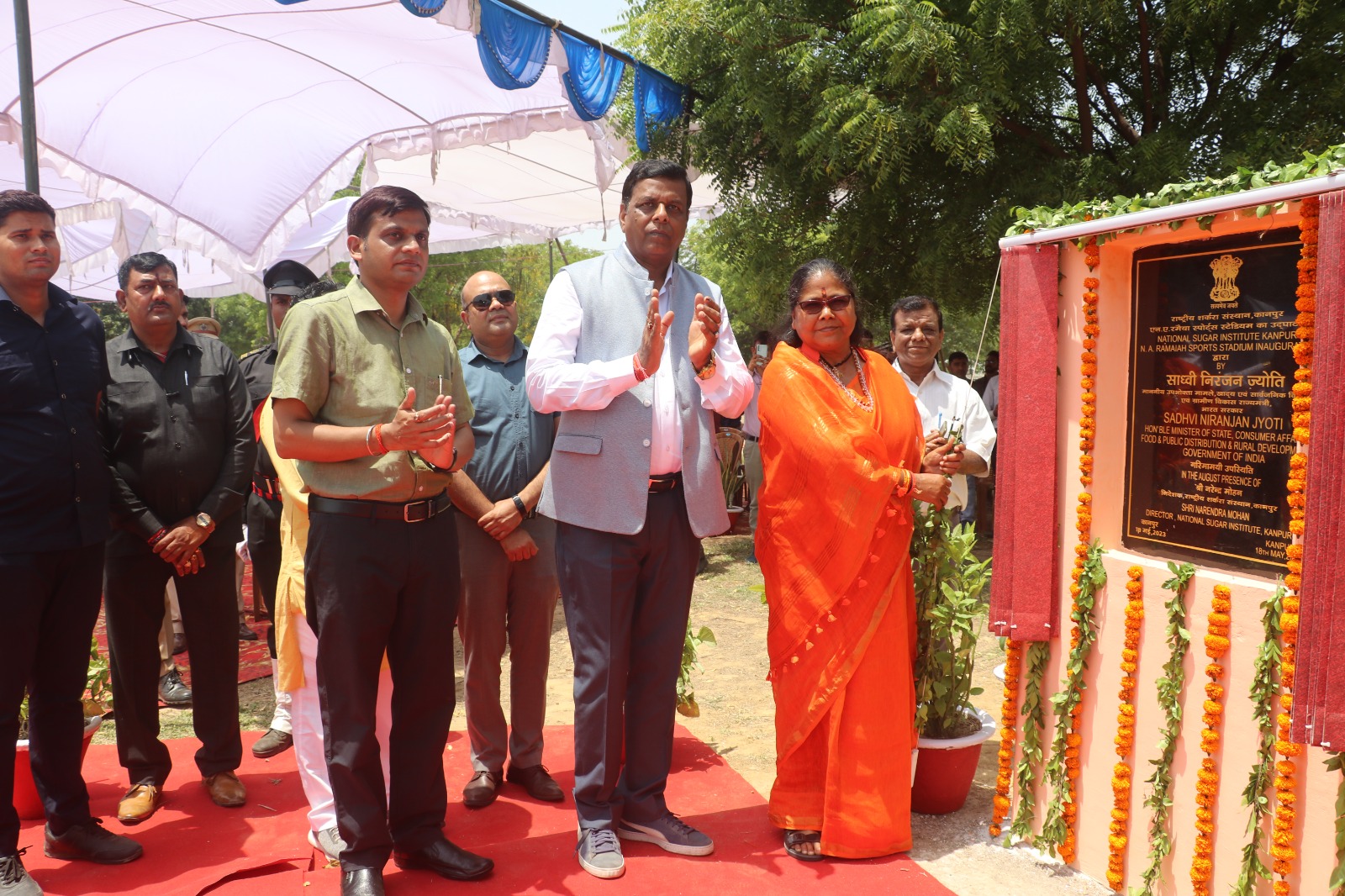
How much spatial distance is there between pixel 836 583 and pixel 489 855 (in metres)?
1.52

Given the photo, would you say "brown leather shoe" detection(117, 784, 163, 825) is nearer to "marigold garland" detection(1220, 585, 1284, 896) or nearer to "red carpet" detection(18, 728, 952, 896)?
"red carpet" detection(18, 728, 952, 896)

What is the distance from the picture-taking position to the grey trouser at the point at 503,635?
13.3ft

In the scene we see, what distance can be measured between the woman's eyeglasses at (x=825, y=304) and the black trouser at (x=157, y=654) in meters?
2.55

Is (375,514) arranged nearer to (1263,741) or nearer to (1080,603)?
(1080,603)

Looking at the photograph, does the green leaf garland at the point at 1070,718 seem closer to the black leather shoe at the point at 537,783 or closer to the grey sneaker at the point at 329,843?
the black leather shoe at the point at 537,783

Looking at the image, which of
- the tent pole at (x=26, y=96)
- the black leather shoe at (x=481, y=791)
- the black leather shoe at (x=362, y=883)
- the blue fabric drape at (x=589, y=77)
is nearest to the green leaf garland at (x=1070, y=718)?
the black leather shoe at (x=481, y=791)

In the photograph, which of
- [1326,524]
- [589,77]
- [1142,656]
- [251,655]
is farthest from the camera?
[589,77]

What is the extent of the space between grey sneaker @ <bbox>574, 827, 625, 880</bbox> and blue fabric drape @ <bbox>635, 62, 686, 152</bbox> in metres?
5.72

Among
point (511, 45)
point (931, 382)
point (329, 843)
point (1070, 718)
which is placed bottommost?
point (329, 843)

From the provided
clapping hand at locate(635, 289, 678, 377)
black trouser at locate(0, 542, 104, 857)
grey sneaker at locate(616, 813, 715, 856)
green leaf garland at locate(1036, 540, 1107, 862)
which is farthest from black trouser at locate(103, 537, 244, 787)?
green leaf garland at locate(1036, 540, 1107, 862)

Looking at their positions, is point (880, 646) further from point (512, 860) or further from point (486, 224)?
point (486, 224)

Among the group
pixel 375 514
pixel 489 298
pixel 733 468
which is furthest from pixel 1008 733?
pixel 733 468

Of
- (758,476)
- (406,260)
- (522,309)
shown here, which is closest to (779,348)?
(406,260)

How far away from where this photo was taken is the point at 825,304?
11.5ft
